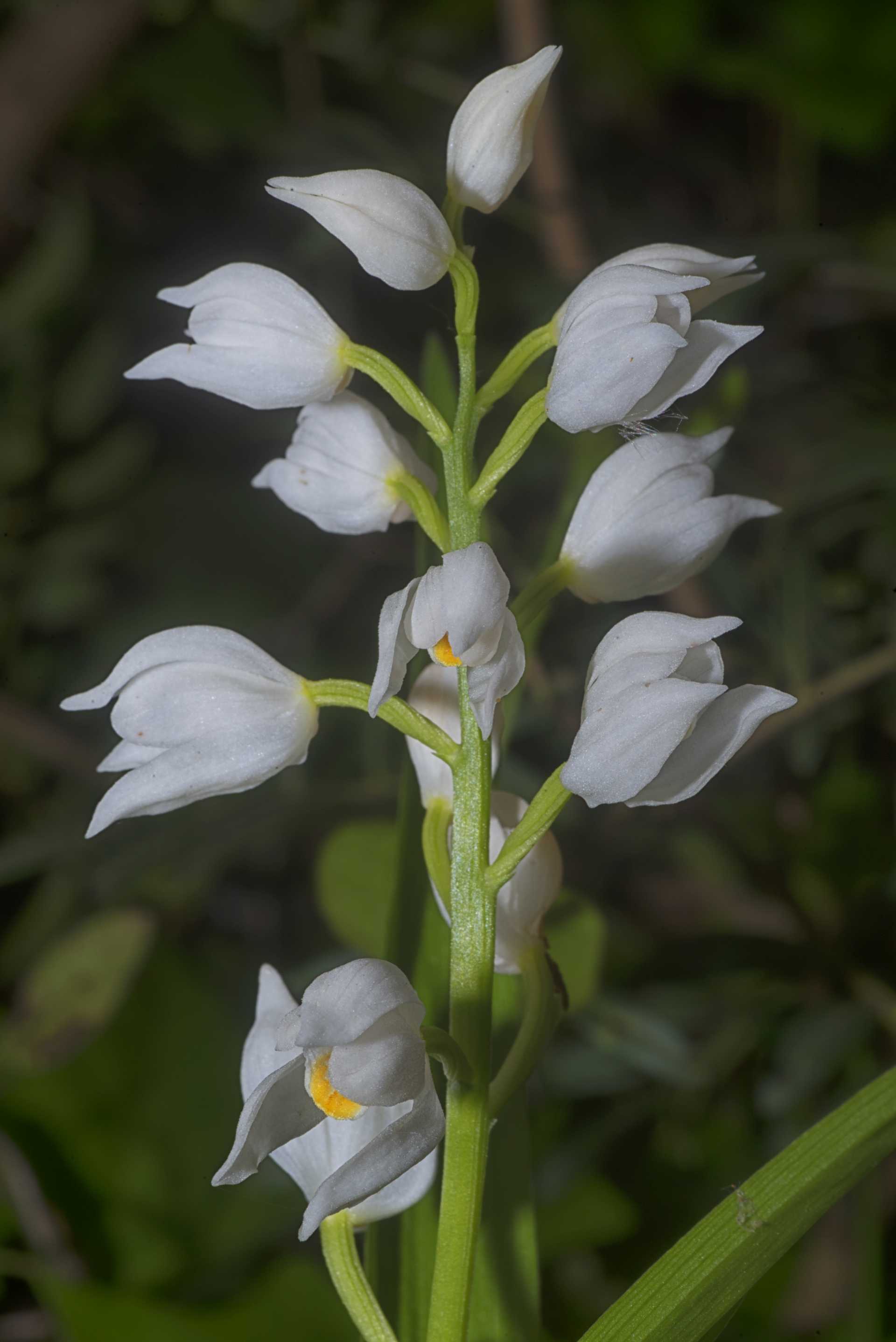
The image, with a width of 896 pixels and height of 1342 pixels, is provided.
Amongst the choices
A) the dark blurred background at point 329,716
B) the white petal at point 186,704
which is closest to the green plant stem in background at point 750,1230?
the white petal at point 186,704

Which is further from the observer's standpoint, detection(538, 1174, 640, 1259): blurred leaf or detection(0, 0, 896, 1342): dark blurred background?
detection(538, 1174, 640, 1259): blurred leaf

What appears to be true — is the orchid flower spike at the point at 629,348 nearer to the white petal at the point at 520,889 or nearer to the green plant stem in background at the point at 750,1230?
the white petal at the point at 520,889

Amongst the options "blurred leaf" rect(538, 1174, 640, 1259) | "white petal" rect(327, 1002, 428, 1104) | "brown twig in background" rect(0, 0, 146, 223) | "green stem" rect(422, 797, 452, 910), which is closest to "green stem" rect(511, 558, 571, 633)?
"green stem" rect(422, 797, 452, 910)

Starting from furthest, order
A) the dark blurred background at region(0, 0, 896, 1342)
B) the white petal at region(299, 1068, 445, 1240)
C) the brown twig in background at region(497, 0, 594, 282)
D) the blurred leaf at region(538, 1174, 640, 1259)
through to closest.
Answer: the brown twig in background at region(497, 0, 594, 282), the blurred leaf at region(538, 1174, 640, 1259), the dark blurred background at region(0, 0, 896, 1342), the white petal at region(299, 1068, 445, 1240)

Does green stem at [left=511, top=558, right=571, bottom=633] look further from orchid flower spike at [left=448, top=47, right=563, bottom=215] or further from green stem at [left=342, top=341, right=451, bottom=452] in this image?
orchid flower spike at [left=448, top=47, right=563, bottom=215]

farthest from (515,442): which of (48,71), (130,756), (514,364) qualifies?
(48,71)

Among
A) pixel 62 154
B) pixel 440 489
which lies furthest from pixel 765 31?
pixel 440 489

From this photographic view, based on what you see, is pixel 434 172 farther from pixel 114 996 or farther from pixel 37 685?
pixel 114 996
